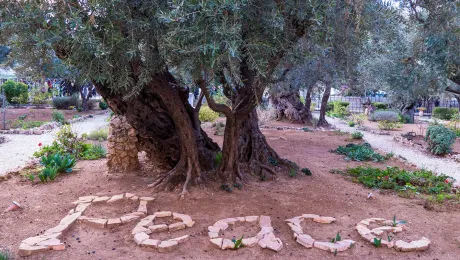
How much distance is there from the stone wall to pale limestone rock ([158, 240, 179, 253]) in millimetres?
3169

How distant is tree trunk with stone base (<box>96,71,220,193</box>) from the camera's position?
17.2ft

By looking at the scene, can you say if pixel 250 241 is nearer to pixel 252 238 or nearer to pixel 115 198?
pixel 252 238

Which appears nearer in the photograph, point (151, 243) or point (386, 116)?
point (151, 243)

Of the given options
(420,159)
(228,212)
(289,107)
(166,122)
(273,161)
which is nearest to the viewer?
(228,212)

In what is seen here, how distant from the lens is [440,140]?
9.84 meters

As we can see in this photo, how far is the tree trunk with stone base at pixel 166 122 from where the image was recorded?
524cm

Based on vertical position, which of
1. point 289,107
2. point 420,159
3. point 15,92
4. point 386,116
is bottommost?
point 420,159

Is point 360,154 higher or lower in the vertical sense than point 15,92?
lower

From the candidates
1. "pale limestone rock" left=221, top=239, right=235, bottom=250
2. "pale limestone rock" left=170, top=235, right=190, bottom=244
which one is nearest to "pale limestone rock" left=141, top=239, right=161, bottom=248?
"pale limestone rock" left=170, top=235, right=190, bottom=244

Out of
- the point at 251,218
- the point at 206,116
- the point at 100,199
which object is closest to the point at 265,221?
the point at 251,218

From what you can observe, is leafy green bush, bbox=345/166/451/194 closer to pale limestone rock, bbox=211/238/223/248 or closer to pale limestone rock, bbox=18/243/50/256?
pale limestone rock, bbox=211/238/223/248

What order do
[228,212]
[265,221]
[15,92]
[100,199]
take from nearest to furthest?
[265,221] < [228,212] < [100,199] < [15,92]

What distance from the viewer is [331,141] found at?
11.7 m

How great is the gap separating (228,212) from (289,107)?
13.1 m
